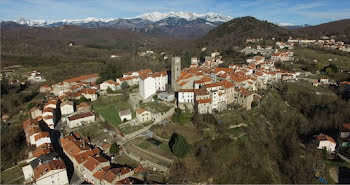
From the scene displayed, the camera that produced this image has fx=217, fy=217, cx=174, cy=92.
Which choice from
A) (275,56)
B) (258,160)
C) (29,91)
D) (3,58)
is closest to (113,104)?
(258,160)

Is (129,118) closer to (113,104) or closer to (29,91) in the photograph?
(113,104)

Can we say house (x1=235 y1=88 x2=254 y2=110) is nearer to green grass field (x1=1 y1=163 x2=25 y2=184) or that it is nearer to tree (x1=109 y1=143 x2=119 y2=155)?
tree (x1=109 y1=143 x2=119 y2=155)

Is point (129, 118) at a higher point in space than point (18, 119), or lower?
higher

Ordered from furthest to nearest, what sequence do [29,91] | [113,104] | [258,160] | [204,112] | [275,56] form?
[275,56] → [29,91] → [113,104] → [204,112] → [258,160]

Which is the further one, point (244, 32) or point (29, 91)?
point (244, 32)

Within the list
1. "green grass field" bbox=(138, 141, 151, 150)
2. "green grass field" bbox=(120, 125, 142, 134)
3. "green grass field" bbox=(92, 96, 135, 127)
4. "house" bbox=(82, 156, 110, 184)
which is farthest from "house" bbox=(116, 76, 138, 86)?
"house" bbox=(82, 156, 110, 184)

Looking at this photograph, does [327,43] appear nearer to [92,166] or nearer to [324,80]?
[324,80]
